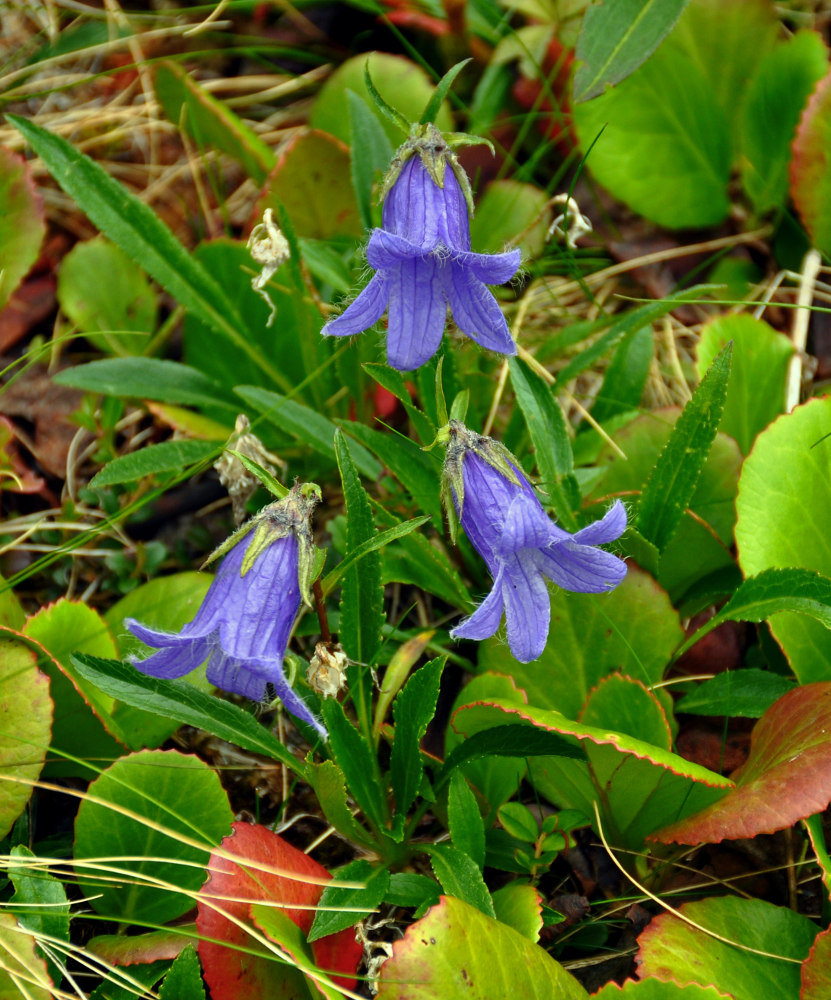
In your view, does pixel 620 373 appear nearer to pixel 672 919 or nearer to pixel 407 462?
pixel 407 462

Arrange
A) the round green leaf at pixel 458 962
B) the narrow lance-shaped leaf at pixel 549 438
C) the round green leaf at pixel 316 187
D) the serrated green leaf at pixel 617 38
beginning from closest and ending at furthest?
the round green leaf at pixel 458 962 < the narrow lance-shaped leaf at pixel 549 438 < the serrated green leaf at pixel 617 38 < the round green leaf at pixel 316 187

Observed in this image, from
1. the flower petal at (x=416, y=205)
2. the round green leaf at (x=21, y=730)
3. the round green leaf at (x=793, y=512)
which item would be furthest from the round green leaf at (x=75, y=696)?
the round green leaf at (x=793, y=512)

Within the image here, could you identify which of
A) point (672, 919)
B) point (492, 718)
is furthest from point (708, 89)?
point (672, 919)

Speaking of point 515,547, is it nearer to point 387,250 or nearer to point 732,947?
point 387,250

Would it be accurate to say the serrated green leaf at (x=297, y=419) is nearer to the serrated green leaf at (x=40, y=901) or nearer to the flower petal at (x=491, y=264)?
the flower petal at (x=491, y=264)

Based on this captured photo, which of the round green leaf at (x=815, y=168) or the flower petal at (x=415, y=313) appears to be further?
the round green leaf at (x=815, y=168)
